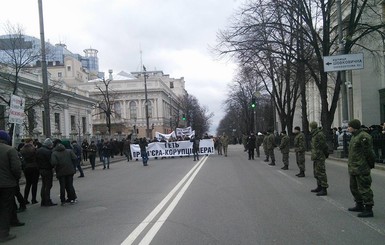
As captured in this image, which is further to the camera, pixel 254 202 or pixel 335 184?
pixel 335 184

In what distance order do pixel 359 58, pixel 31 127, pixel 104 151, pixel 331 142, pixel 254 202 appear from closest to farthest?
1. pixel 254 202
2. pixel 359 58
3. pixel 104 151
4. pixel 331 142
5. pixel 31 127

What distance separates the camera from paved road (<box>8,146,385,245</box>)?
21.9 feet

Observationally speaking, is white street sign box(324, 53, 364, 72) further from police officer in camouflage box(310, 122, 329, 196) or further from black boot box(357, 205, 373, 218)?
black boot box(357, 205, 373, 218)

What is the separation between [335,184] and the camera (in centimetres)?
1272

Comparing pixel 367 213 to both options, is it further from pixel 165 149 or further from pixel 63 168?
pixel 165 149

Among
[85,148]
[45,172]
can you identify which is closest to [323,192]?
[45,172]

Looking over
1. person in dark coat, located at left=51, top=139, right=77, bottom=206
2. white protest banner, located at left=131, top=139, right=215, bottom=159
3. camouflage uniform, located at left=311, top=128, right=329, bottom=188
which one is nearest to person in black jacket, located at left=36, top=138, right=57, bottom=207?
person in dark coat, located at left=51, top=139, right=77, bottom=206

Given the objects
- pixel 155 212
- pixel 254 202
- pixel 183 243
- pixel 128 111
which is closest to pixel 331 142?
pixel 254 202

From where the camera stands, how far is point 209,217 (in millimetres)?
8188

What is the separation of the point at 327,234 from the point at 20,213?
22.7ft

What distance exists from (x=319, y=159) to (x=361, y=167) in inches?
105

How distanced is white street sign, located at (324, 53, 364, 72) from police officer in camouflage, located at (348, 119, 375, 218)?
13.7 m

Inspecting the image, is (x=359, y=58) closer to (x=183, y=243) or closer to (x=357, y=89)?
(x=183, y=243)

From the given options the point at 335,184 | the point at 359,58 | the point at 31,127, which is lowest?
the point at 335,184
